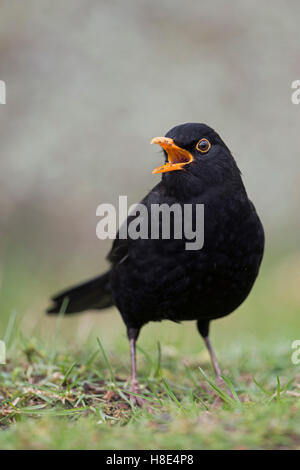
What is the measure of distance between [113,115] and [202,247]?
276 inches

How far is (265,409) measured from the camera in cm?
254

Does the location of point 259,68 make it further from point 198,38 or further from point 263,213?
point 263,213

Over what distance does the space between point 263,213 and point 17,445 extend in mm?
9217

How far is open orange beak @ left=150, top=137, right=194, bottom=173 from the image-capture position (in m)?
3.52

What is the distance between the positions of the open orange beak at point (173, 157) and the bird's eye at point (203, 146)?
7cm

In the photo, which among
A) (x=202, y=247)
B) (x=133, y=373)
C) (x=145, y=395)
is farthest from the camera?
(x=133, y=373)

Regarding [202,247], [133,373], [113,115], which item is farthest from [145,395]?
[113,115]

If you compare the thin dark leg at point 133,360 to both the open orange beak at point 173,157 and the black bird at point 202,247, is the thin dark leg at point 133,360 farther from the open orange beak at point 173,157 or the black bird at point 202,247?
the open orange beak at point 173,157

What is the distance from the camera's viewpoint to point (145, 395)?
380 cm

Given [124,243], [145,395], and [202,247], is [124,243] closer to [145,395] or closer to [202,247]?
[202,247]

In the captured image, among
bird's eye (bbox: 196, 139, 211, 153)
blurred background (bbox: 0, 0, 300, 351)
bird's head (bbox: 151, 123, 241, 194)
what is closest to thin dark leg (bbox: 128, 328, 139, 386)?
bird's head (bbox: 151, 123, 241, 194)

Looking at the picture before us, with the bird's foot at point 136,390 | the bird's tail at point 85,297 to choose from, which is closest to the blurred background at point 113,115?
the bird's tail at point 85,297

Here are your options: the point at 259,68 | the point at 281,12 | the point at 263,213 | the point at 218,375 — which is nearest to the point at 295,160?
the point at 263,213

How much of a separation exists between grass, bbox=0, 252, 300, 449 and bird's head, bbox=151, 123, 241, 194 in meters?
1.15
